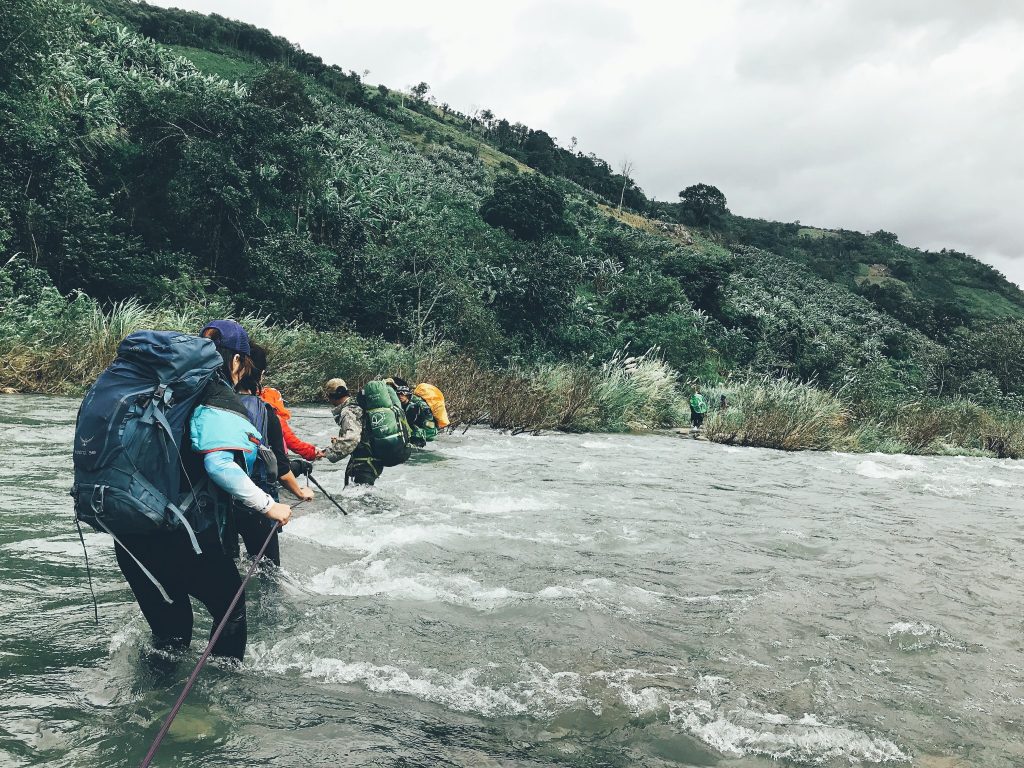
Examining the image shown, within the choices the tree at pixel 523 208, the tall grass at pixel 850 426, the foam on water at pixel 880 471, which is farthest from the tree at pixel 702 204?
the foam on water at pixel 880 471

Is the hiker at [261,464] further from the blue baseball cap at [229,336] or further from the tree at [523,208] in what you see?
the tree at [523,208]

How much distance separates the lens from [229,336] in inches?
145

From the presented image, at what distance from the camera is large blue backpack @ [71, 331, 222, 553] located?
280cm

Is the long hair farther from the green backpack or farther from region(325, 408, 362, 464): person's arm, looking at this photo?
the green backpack

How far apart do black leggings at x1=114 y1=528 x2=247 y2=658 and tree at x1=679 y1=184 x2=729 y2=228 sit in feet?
314

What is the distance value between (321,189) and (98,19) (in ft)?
53.0

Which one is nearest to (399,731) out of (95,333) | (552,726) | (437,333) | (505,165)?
(552,726)

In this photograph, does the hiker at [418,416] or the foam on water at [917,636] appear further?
the hiker at [418,416]

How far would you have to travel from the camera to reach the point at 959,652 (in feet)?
14.8

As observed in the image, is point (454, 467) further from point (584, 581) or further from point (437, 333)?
point (437, 333)

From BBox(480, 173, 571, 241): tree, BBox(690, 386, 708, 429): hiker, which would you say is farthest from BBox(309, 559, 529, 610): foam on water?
BBox(480, 173, 571, 241): tree

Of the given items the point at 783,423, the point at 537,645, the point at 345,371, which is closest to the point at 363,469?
the point at 537,645

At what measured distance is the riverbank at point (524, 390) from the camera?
1346 cm

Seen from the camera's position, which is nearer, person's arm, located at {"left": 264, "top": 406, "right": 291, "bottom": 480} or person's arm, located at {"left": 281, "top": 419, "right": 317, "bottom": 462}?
person's arm, located at {"left": 264, "top": 406, "right": 291, "bottom": 480}
